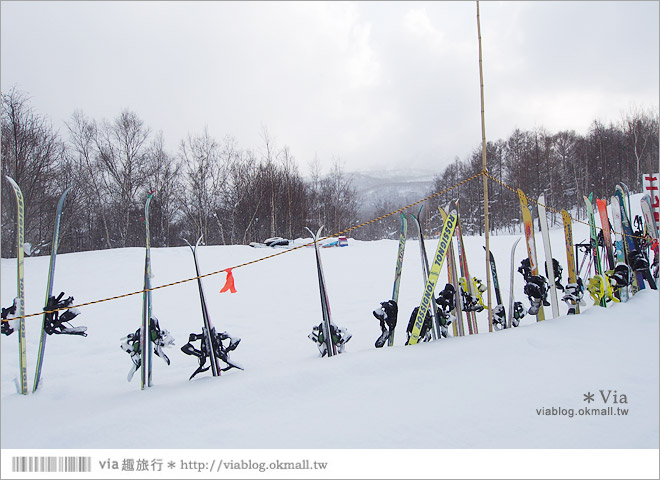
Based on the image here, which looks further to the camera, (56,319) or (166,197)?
(166,197)

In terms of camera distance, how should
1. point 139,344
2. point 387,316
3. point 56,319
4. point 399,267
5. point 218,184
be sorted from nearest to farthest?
1. point 56,319
2. point 139,344
3. point 387,316
4. point 399,267
5. point 218,184

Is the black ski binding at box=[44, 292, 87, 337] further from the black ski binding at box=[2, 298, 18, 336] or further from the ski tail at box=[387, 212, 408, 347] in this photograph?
the ski tail at box=[387, 212, 408, 347]

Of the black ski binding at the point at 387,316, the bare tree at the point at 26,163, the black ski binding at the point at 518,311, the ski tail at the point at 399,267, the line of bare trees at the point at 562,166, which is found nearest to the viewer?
the black ski binding at the point at 387,316

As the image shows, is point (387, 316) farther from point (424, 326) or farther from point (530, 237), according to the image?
point (530, 237)

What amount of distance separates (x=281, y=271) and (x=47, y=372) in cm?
651

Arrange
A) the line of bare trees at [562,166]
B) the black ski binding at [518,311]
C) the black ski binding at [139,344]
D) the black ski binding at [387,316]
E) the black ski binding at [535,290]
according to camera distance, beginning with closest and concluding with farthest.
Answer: the black ski binding at [139,344], the black ski binding at [387,316], the black ski binding at [535,290], the black ski binding at [518,311], the line of bare trees at [562,166]


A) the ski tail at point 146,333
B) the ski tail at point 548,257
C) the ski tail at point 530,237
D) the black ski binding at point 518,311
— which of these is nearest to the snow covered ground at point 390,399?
the ski tail at point 146,333

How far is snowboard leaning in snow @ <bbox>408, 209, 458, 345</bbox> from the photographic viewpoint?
10.9 ft

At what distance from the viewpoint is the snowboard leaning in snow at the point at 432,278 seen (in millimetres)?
3324

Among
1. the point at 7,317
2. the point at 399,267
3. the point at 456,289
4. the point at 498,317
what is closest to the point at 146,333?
the point at 7,317

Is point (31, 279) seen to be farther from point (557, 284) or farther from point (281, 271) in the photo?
point (557, 284)

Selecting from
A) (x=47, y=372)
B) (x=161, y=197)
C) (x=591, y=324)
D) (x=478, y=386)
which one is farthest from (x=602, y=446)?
(x=161, y=197)

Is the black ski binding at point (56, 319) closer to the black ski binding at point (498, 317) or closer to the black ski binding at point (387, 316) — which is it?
the black ski binding at point (387, 316)

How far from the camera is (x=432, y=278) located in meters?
3.32
